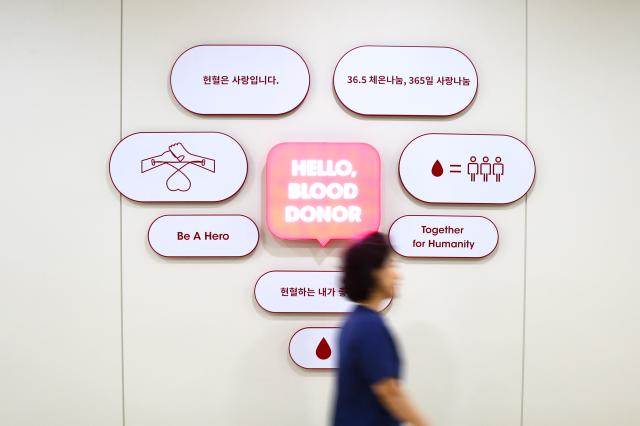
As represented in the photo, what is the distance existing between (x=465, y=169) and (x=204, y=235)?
52.6 inches

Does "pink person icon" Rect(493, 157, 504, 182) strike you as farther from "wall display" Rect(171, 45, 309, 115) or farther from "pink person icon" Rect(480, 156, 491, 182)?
"wall display" Rect(171, 45, 309, 115)

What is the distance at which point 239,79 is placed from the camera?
2.34m

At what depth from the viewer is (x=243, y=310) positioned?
93.2 inches

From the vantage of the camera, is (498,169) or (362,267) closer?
(362,267)

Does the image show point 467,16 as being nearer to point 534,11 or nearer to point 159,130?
point 534,11

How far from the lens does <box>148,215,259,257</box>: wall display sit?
2.34 m

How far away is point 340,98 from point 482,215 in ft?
3.02

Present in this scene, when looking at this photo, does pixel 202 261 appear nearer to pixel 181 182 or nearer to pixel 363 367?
pixel 181 182

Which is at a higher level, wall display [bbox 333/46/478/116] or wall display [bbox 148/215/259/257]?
wall display [bbox 333/46/478/116]

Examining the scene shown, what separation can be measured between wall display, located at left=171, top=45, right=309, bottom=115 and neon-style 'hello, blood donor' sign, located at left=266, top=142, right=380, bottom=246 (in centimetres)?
25
